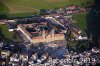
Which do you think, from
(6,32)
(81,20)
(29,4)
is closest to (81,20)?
(81,20)

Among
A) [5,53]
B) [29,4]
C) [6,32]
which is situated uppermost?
[29,4]

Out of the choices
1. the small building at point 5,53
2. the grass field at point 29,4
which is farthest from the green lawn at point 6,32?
the grass field at point 29,4

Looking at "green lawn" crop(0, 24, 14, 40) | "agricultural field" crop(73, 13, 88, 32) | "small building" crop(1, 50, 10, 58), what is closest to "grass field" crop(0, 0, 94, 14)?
"agricultural field" crop(73, 13, 88, 32)

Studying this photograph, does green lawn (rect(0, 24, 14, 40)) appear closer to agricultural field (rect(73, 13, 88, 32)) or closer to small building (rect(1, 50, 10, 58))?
small building (rect(1, 50, 10, 58))

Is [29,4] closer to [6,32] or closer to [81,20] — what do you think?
[81,20]

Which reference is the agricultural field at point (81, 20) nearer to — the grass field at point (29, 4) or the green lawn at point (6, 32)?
the grass field at point (29, 4)

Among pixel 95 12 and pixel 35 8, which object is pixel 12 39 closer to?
pixel 35 8
